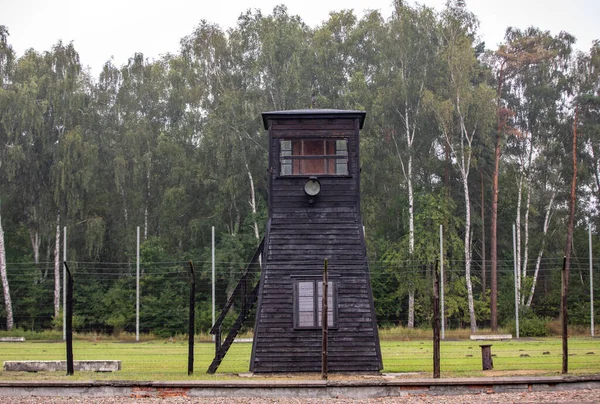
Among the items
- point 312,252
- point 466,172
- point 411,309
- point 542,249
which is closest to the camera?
point 312,252

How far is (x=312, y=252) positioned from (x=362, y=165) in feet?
→ 98.0

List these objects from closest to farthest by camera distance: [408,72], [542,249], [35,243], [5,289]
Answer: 1. [5,289]
2. [408,72]
3. [542,249]
4. [35,243]

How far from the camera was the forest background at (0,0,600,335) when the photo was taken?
53.0 m

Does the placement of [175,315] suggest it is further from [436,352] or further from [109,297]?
[436,352]

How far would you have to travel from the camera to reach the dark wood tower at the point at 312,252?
23344mm

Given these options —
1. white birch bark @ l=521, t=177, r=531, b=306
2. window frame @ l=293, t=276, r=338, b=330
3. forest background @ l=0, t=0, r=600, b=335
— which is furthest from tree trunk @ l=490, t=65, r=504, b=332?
window frame @ l=293, t=276, r=338, b=330

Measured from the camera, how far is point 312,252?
24281 mm

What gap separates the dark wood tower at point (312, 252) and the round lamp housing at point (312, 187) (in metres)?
0.03

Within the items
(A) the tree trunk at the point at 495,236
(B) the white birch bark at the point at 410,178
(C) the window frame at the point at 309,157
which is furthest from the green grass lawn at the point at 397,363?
(B) the white birch bark at the point at 410,178

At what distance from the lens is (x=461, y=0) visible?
54906mm

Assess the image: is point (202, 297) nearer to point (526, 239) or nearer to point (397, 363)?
point (526, 239)

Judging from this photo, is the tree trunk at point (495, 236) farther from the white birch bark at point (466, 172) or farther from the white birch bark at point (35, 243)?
the white birch bark at point (35, 243)

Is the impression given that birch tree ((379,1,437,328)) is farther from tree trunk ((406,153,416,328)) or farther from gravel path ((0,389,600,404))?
gravel path ((0,389,600,404))

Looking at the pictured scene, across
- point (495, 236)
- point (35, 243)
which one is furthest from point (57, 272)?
point (495, 236)
